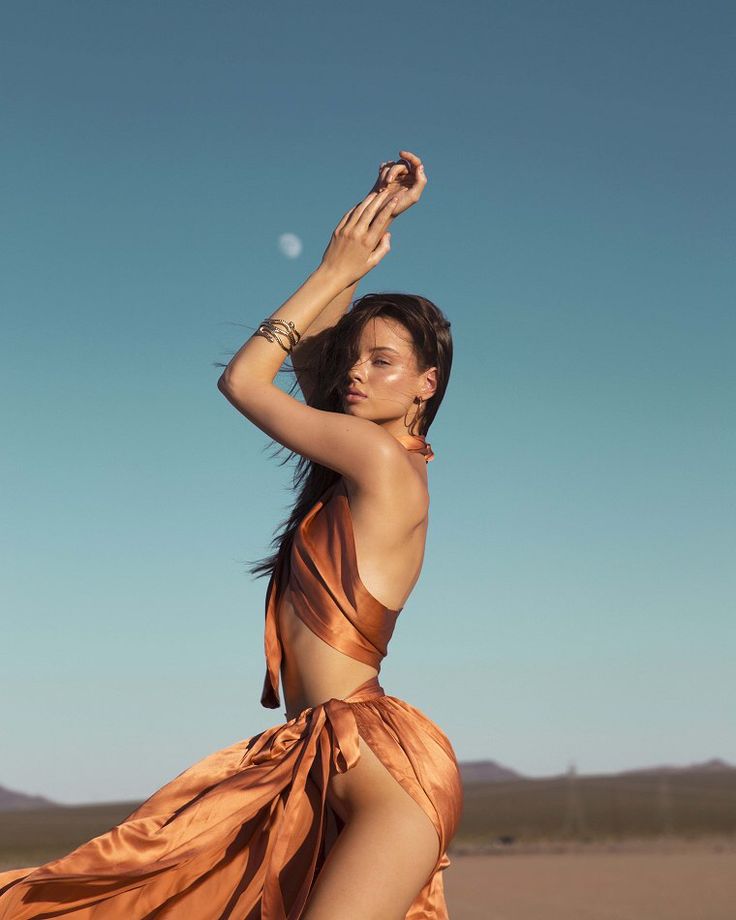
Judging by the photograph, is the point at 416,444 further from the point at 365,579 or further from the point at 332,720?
the point at 332,720

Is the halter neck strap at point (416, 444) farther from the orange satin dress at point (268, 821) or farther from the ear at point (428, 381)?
the orange satin dress at point (268, 821)

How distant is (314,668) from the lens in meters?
3.70

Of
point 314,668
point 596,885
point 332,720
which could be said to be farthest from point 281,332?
point 596,885

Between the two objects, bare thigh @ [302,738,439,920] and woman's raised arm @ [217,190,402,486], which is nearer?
bare thigh @ [302,738,439,920]

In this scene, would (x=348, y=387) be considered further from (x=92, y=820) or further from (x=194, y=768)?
(x=92, y=820)

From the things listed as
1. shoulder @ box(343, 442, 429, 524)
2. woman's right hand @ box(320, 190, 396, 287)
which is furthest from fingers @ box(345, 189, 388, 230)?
shoulder @ box(343, 442, 429, 524)

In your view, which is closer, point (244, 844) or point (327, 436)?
point (244, 844)

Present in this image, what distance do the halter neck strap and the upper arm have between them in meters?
0.34

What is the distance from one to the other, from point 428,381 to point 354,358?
0.83 feet

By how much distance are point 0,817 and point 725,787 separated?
42.3m

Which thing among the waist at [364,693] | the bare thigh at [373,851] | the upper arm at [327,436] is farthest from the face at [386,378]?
the bare thigh at [373,851]

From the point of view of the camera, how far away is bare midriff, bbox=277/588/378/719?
3686 mm

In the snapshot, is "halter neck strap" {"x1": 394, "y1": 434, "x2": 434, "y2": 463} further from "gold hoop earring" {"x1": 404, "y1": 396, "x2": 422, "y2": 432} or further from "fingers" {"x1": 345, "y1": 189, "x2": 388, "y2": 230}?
"fingers" {"x1": 345, "y1": 189, "x2": 388, "y2": 230}

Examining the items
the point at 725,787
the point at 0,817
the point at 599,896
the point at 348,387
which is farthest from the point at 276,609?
the point at 0,817
